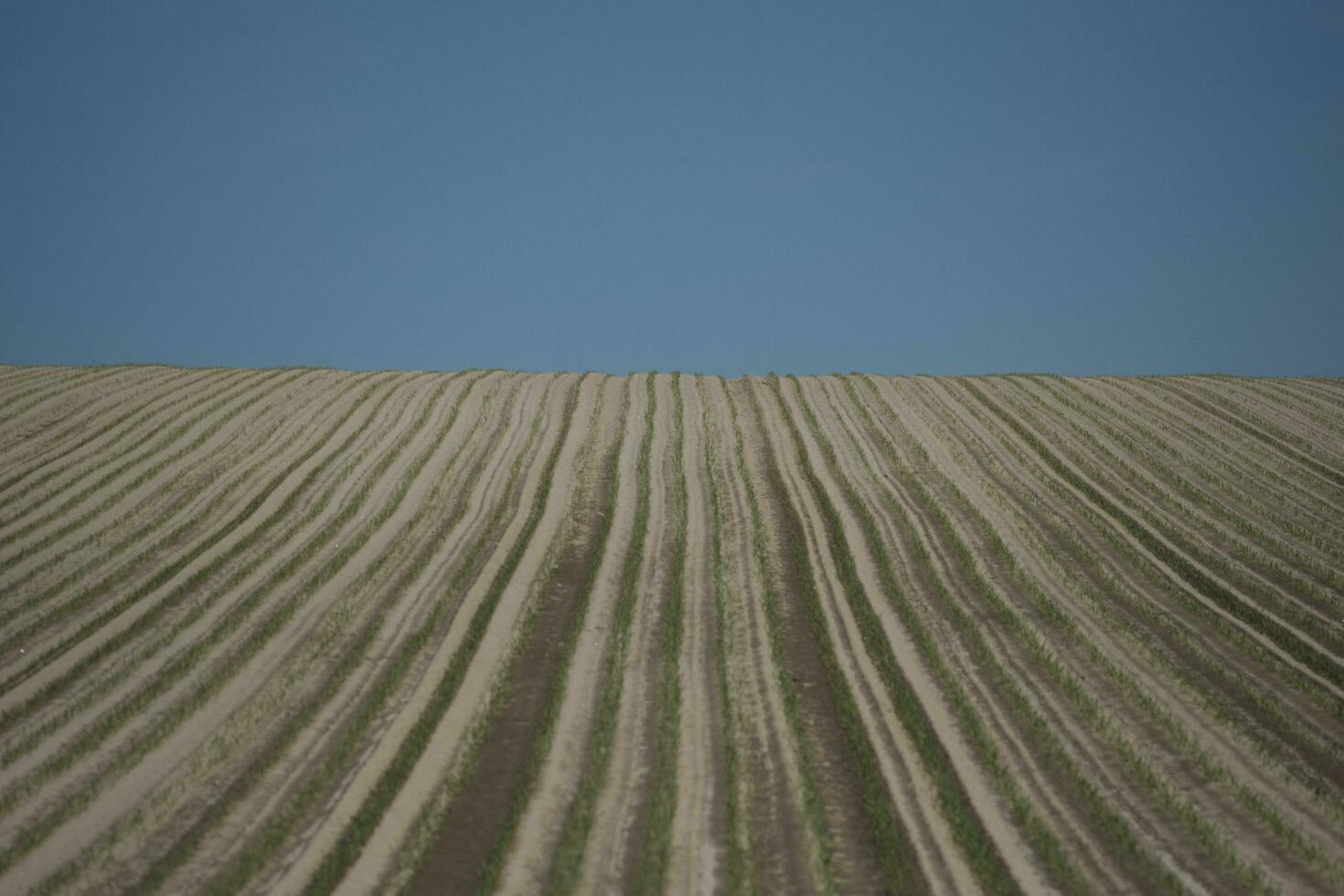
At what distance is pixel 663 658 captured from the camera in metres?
11.4

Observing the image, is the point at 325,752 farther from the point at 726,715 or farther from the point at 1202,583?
the point at 1202,583

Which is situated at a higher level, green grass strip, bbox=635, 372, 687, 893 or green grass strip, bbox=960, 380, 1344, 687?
green grass strip, bbox=960, 380, 1344, 687

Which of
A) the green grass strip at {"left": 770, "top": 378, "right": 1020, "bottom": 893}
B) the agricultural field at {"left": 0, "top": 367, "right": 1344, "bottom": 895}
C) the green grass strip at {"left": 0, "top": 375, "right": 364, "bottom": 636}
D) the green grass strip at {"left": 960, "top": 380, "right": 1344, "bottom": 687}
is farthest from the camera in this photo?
the green grass strip at {"left": 0, "top": 375, "right": 364, "bottom": 636}

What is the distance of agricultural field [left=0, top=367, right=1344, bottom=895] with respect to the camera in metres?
7.82

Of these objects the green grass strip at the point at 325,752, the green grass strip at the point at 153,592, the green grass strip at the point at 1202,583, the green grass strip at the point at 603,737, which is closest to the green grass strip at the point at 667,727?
the green grass strip at the point at 603,737

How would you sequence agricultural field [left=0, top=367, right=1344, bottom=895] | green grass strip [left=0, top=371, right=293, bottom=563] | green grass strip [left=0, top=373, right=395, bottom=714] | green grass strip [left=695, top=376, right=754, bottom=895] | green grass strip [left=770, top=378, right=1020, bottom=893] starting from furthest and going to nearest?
1. green grass strip [left=0, top=371, right=293, bottom=563]
2. green grass strip [left=0, top=373, right=395, bottom=714]
3. agricultural field [left=0, top=367, right=1344, bottom=895]
4. green grass strip [left=770, top=378, right=1020, bottom=893]
5. green grass strip [left=695, top=376, right=754, bottom=895]

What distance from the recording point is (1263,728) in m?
10.1

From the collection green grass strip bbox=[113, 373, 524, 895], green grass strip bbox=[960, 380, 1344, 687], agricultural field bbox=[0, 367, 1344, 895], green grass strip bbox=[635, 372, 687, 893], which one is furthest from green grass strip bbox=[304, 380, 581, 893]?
green grass strip bbox=[960, 380, 1344, 687]

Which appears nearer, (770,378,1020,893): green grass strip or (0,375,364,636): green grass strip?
(770,378,1020,893): green grass strip

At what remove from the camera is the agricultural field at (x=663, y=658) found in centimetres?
782

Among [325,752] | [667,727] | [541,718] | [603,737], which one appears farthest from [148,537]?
[667,727]

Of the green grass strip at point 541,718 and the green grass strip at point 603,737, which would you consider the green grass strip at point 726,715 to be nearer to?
the green grass strip at point 603,737

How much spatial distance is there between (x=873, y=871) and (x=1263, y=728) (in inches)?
224

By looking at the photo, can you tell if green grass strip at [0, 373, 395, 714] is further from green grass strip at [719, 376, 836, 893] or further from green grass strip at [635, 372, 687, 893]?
green grass strip at [719, 376, 836, 893]
